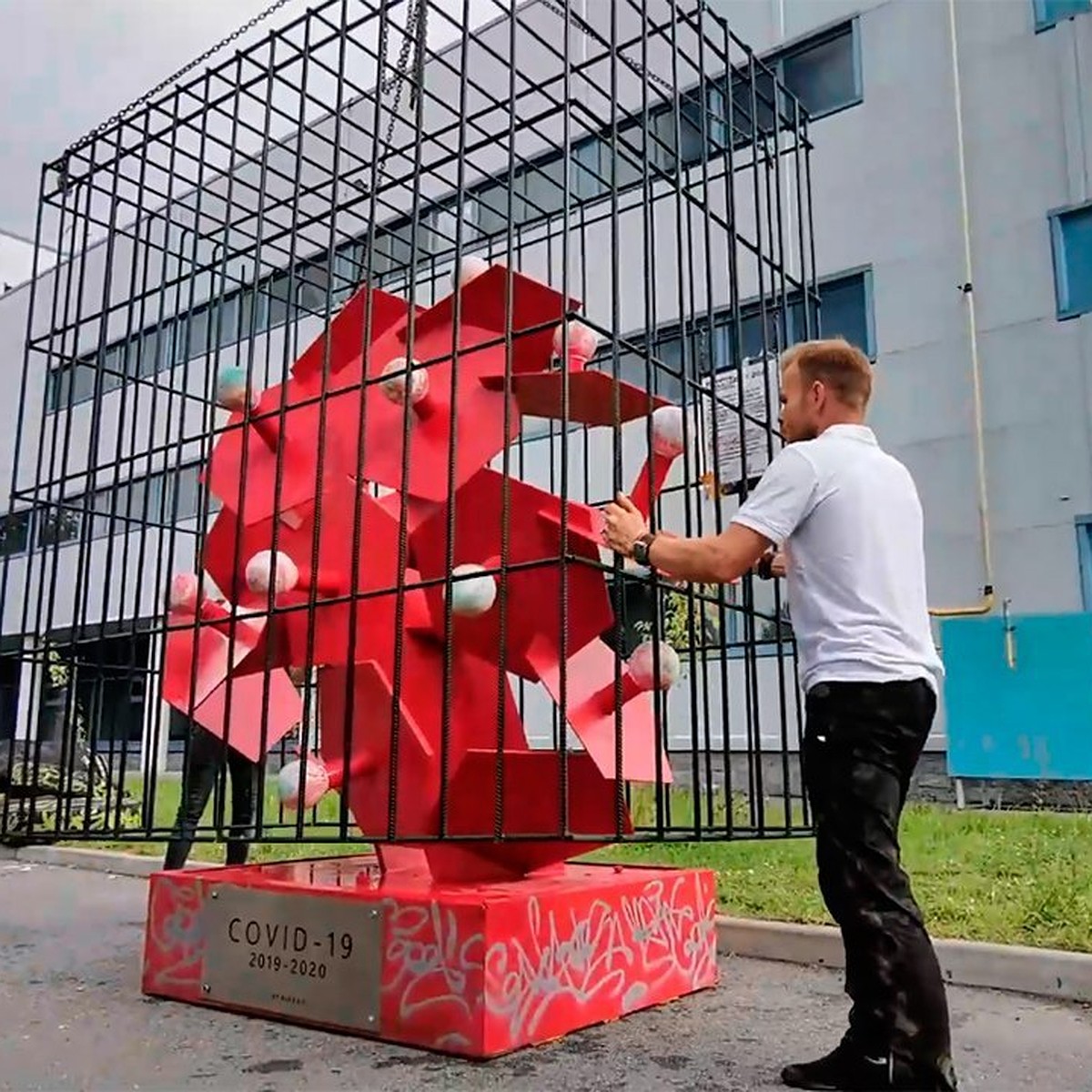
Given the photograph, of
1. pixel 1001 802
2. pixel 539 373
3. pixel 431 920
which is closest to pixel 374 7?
pixel 539 373

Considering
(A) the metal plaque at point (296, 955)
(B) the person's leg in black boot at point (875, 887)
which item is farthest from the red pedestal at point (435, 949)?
(B) the person's leg in black boot at point (875, 887)

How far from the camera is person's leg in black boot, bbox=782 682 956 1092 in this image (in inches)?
81.0

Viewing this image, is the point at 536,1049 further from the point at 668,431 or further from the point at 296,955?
the point at 668,431

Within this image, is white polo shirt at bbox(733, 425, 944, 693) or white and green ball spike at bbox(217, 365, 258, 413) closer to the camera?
white polo shirt at bbox(733, 425, 944, 693)

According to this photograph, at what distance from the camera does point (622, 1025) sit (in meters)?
2.78

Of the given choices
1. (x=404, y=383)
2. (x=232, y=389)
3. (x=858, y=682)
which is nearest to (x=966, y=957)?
(x=858, y=682)

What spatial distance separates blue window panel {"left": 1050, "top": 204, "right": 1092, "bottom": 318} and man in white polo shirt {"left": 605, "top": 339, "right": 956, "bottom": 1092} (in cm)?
653

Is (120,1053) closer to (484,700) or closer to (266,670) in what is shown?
(266,670)

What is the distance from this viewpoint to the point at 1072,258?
26.6ft

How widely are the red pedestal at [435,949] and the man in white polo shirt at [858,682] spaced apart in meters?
0.59

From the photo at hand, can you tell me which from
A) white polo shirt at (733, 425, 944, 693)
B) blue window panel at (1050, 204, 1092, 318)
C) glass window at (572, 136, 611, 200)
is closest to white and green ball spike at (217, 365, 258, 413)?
white polo shirt at (733, 425, 944, 693)

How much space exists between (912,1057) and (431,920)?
1066mm

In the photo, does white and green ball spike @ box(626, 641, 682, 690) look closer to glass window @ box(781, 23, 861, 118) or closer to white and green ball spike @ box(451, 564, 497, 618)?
white and green ball spike @ box(451, 564, 497, 618)

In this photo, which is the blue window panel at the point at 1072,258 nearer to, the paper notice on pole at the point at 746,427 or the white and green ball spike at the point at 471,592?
the paper notice on pole at the point at 746,427
